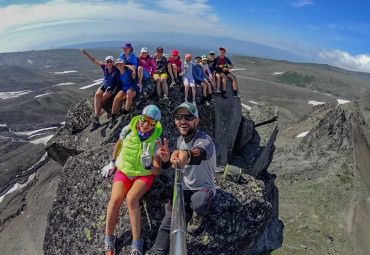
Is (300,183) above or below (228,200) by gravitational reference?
below

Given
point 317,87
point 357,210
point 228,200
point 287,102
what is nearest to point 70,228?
point 228,200

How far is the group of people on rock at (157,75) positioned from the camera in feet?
46.8

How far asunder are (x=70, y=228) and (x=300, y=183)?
3036 centimetres

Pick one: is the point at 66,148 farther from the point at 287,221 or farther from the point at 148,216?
the point at 287,221

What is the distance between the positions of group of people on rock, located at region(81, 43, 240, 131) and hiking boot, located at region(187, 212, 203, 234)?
8.85m

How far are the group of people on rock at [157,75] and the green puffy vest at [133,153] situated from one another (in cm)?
680

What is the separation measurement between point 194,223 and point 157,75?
36.2 ft

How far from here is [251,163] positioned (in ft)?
71.9

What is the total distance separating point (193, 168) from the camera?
6.93 meters

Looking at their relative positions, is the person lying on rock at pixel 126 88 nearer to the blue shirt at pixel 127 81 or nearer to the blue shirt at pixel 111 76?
the blue shirt at pixel 127 81

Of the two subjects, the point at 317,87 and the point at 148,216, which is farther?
the point at 317,87

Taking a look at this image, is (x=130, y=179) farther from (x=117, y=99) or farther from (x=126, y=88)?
(x=126, y=88)

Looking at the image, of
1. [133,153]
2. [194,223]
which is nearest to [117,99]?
[133,153]

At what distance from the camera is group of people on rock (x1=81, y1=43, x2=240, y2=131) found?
Answer: 14.3 metres
